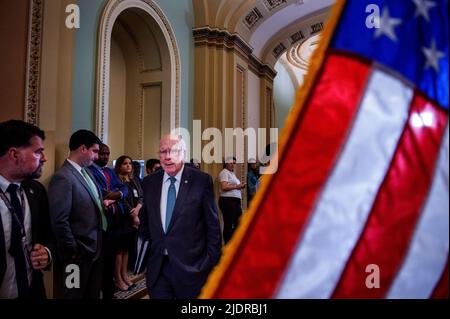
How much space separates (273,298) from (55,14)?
9.53 ft

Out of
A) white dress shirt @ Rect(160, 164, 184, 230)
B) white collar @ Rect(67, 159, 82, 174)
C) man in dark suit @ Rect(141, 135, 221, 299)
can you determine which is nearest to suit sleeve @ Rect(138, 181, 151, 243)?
man in dark suit @ Rect(141, 135, 221, 299)

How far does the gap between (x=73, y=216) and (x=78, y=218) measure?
0.04 metres

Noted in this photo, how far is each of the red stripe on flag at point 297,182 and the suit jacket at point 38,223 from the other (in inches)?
52.0

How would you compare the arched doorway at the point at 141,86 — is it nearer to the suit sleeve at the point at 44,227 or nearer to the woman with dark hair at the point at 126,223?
the woman with dark hair at the point at 126,223

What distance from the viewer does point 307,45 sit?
12312 mm

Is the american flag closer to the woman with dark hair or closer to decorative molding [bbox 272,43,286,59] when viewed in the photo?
the woman with dark hair

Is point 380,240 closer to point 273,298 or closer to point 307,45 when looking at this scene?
point 273,298

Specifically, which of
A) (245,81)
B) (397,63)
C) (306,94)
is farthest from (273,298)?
(245,81)

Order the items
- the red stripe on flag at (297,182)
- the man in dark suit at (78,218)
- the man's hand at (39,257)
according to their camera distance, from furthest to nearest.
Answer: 1. the man in dark suit at (78,218)
2. the man's hand at (39,257)
3. the red stripe on flag at (297,182)

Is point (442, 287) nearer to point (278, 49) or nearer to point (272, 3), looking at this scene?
point (272, 3)

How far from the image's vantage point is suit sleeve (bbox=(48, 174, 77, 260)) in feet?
8.10

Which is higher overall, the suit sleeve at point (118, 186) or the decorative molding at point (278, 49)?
the decorative molding at point (278, 49)

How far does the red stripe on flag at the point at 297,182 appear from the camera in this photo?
3.14 feet

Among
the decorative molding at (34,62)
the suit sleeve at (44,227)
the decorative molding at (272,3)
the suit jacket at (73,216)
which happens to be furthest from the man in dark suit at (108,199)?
the decorative molding at (272,3)
